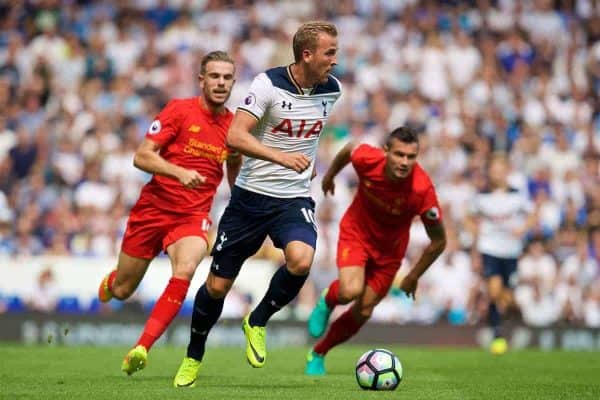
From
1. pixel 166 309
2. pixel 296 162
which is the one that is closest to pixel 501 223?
pixel 166 309

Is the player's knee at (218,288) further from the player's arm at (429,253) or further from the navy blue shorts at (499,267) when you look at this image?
the navy blue shorts at (499,267)

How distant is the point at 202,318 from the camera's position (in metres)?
10.2

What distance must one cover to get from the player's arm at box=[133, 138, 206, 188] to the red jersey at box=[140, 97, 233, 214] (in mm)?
341

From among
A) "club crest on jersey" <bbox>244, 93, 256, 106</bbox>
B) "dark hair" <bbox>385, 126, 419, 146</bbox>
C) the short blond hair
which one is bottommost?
"dark hair" <bbox>385, 126, 419, 146</bbox>

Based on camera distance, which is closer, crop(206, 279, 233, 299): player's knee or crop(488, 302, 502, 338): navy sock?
crop(206, 279, 233, 299): player's knee

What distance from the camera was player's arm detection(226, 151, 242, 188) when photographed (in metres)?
10.8

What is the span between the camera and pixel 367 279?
11859 mm

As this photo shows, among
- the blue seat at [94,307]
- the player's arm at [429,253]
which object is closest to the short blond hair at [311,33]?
the player's arm at [429,253]

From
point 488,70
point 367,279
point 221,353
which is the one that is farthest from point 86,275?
point 488,70

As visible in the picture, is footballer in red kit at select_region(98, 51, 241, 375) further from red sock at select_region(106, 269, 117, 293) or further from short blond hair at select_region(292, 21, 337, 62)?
short blond hair at select_region(292, 21, 337, 62)

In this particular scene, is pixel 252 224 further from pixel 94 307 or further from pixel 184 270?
pixel 94 307

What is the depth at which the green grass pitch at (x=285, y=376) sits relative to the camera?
30.2 ft

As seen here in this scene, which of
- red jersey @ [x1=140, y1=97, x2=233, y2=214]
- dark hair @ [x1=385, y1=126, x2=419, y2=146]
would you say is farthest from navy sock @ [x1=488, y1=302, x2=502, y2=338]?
red jersey @ [x1=140, y1=97, x2=233, y2=214]

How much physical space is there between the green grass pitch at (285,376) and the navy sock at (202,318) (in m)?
0.33
